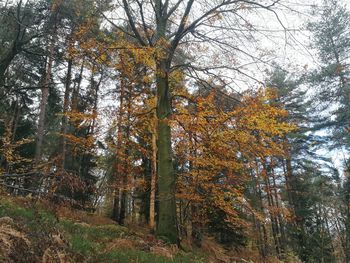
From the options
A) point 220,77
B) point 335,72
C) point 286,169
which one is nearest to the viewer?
point 220,77

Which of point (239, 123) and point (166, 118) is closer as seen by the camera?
point (239, 123)

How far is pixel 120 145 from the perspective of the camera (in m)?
14.3

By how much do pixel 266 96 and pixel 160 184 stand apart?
14.0 feet

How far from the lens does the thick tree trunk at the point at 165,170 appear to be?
8.86 metres

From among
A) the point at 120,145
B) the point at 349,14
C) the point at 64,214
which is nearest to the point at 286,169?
the point at 349,14

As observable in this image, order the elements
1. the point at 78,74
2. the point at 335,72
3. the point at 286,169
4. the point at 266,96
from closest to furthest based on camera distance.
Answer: the point at 266,96 → the point at 335,72 → the point at 78,74 → the point at 286,169

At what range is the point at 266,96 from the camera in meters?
9.73

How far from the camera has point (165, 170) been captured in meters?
9.71

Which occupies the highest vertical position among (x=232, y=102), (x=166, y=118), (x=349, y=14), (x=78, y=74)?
(x=349, y=14)

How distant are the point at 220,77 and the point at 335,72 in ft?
39.6

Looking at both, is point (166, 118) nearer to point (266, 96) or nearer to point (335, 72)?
point (266, 96)

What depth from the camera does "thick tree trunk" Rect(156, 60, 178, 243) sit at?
8859 mm

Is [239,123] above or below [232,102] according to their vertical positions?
below

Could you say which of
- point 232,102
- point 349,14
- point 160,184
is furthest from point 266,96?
point 349,14
